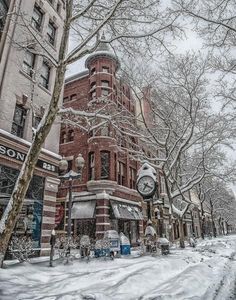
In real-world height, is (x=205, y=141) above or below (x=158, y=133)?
below

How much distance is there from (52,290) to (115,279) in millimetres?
1853

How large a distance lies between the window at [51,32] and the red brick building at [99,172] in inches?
143

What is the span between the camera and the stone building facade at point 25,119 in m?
11.9

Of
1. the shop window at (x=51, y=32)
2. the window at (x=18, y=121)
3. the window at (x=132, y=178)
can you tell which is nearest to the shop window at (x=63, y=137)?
the window at (x=132, y=178)

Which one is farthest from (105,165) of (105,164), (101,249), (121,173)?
(101,249)

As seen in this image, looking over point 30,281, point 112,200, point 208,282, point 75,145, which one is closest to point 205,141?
point 112,200

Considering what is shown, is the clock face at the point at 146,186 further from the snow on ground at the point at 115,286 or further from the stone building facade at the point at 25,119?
the stone building facade at the point at 25,119

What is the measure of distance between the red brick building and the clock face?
11.5 m

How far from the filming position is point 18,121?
13273 millimetres

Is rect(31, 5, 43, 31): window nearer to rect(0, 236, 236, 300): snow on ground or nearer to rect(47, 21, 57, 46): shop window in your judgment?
rect(47, 21, 57, 46): shop window

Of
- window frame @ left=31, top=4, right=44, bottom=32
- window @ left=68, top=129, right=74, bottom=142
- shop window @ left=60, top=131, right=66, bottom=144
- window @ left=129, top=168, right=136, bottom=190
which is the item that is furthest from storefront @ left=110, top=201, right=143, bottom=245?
window frame @ left=31, top=4, right=44, bottom=32

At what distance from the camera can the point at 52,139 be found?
610 inches

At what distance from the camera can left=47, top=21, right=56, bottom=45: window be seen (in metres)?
16.8

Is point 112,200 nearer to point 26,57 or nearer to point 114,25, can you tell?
point 26,57
